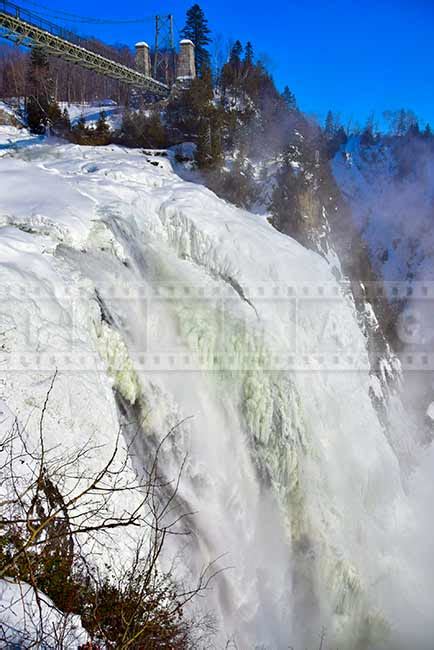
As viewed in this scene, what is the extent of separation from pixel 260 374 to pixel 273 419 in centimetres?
86

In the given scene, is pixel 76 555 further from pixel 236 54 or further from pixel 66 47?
pixel 236 54

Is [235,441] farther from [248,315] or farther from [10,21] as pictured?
[10,21]

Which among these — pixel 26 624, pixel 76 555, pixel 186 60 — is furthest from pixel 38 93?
pixel 26 624

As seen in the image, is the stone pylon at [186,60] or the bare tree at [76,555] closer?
the bare tree at [76,555]

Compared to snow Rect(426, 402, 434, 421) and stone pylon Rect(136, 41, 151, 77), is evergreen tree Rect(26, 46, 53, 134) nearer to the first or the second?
stone pylon Rect(136, 41, 151, 77)

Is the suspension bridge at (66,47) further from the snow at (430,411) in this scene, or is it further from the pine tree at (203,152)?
the snow at (430,411)

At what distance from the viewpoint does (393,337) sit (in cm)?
2014

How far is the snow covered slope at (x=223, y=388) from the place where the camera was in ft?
19.1

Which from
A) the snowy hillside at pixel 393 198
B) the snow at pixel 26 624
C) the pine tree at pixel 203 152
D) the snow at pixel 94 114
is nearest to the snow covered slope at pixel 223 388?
the snow at pixel 26 624

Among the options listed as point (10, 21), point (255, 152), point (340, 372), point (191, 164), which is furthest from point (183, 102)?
point (340, 372)

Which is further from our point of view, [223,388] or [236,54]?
[236,54]

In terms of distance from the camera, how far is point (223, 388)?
27.0 ft

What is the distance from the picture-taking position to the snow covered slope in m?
5.82

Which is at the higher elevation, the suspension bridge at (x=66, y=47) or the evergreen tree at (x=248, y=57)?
the evergreen tree at (x=248, y=57)
